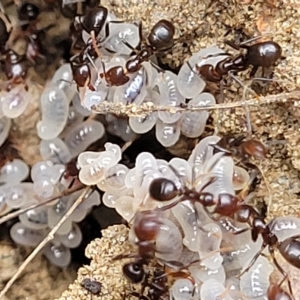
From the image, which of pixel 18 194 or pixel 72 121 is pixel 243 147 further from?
pixel 18 194

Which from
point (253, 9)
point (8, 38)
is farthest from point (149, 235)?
point (8, 38)

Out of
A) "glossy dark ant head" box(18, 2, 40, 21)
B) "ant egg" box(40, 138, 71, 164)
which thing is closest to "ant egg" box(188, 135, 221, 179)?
"ant egg" box(40, 138, 71, 164)

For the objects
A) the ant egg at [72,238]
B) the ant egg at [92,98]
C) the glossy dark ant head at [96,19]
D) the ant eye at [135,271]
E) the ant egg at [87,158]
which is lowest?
the ant egg at [72,238]

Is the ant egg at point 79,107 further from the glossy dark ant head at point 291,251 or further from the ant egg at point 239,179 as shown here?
the glossy dark ant head at point 291,251

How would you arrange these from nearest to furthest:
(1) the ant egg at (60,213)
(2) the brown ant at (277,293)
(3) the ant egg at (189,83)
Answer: (2) the brown ant at (277,293) < (3) the ant egg at (189,83) < (1) the ant egg at (60,213)

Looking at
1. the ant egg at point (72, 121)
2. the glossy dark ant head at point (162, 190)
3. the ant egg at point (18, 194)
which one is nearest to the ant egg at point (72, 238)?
the ant egg at point (18, 194)
